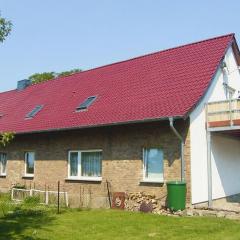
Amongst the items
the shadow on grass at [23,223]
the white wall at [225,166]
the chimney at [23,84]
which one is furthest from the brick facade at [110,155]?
the chimney at [23,84]

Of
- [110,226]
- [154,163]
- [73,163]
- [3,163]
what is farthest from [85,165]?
[3,163]

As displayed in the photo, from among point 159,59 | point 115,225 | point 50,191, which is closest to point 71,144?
point 50,191

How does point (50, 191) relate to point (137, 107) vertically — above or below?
below

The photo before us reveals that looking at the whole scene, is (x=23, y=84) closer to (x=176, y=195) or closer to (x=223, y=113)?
(x=223, y=113)

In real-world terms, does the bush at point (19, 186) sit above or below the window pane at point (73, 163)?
below

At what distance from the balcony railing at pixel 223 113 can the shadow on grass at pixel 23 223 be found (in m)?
6.36

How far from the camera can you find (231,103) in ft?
46.9

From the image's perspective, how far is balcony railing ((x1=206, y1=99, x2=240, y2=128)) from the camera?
1404 cm

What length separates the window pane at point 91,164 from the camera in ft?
54.9

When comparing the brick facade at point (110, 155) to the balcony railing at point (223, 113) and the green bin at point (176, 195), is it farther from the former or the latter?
the balcony railing at point (223, 113)

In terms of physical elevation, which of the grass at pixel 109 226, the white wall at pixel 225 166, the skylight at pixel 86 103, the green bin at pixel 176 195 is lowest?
the grass at pixel 109 226

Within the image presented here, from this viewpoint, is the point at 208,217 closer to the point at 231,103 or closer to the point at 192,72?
the point at 231,103

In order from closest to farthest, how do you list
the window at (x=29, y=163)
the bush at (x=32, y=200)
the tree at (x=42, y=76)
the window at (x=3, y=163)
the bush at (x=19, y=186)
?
1. the bush at (x=32, y=200)
2. the bush at (x=19, y=186)
3. the window at (x=29, y=163)
4. the window at (x=3, y=163)
5. the tree at (x=42, y=76)

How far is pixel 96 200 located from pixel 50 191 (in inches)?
101
